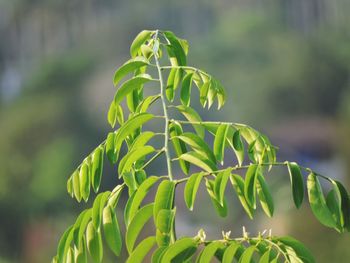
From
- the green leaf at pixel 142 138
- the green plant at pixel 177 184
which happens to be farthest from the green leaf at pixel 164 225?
the green leaf at pixel 142 138

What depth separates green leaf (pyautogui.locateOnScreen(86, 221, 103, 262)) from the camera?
2.57 ft

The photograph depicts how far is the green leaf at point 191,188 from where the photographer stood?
0.76 meters

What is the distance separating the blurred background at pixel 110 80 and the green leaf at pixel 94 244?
662 centimetres

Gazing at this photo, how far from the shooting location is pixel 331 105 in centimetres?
804

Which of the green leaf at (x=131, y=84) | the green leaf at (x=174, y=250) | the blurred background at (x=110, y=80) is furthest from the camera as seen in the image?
the blurred background at (x=110, y=80)

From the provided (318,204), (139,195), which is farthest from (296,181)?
(139,195)

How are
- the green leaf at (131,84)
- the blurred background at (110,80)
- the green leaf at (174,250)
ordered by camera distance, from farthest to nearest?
the blurred background at (110,80) < the green leaf at (131,84) < the green leaf at (174,250)

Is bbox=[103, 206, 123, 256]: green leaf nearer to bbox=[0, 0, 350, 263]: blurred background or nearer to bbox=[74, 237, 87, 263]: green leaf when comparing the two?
bbox=[74, 237, 87, 263]: green leaf

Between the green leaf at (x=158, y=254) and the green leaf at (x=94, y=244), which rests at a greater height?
the green leaf at (x=158, y=254)

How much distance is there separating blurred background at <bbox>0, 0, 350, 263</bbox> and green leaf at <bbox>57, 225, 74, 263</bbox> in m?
6.57

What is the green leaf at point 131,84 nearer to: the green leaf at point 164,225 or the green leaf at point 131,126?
the green leaf at point 131,126

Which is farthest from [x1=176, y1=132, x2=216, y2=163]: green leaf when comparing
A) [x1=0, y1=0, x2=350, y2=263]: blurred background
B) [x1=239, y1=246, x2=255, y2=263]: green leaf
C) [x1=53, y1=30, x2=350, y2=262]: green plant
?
[x1=0, y1=0, x2=350, y2=263]: blurred background

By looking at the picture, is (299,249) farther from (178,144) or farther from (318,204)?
(178,144)

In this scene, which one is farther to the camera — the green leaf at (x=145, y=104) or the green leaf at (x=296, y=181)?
the green leaf at (x=145, y=104)
